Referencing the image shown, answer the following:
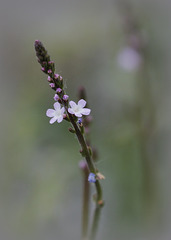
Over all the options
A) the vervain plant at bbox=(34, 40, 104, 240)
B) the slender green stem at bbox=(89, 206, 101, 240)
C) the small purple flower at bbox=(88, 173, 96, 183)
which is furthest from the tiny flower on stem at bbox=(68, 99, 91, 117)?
the slender green stem at bbox=(89, 206, 101, 240)

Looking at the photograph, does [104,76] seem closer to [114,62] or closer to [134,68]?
[114,62]

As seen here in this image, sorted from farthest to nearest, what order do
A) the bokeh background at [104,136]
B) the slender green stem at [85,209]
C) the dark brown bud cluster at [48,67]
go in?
the bokeh background at [104,136] < the slender green stem at [85,209] < the dark brown bud cluster at [48,67]

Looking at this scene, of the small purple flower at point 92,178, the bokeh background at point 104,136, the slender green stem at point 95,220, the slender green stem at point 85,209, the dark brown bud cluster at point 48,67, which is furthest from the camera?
the bokeh background at point 104,136

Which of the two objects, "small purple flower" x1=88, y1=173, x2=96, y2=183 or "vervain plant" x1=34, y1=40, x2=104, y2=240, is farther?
"small purple flower" x1=88, y1=173, x2=96, y2=183

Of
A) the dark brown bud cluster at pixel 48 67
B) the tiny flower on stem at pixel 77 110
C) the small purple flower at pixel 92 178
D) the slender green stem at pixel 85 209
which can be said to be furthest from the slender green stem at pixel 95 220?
the dark brown bud cluster at pixel 48 67

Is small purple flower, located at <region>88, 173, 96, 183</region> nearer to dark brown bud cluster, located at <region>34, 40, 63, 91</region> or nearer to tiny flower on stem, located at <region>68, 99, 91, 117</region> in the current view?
tiny flower on stem, located at <region>68, 99, 91, 117</region>

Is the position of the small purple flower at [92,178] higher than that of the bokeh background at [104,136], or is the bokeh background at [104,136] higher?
the bokeh background at [104,136]

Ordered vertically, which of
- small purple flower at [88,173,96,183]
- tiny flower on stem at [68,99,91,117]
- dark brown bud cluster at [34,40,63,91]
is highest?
dark brown bud cluster at [34,40,63,91]

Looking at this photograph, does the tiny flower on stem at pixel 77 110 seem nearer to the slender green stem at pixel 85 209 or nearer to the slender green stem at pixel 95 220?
the slender green stem at pixel 95 220

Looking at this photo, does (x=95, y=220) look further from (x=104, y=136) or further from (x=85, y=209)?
(x=104, y=136)
